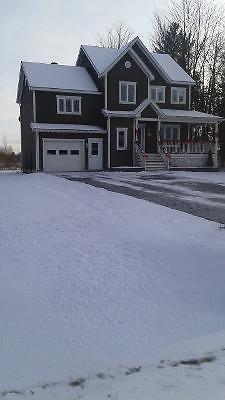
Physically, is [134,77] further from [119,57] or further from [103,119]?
[103,119]

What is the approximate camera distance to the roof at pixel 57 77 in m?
30.1

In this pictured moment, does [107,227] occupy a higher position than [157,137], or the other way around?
[157,137]

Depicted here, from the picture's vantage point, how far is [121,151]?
101 feet

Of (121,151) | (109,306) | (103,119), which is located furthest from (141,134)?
(109,306)

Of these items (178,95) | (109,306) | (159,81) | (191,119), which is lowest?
(109,306)

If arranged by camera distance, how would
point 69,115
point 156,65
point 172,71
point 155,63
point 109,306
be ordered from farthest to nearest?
point 172,71, point 156,65, point 155,63, point 69,115, point 109,306

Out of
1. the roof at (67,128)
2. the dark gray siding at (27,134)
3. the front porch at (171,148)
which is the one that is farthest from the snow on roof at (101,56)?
the dark gray siding at (27,134)

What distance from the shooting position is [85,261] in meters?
7.33

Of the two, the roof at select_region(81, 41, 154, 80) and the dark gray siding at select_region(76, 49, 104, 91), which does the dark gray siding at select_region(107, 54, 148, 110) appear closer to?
the roof at select_region(81, 41, 154, 80)

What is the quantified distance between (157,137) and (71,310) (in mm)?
26776

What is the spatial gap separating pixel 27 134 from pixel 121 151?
7941 mm

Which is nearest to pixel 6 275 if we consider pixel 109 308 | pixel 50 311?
pixel 50 311

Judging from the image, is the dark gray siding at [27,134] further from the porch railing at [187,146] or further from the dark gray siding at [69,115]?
the porch railing at [187,146]

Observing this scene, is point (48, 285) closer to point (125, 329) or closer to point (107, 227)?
point (125, 329)
